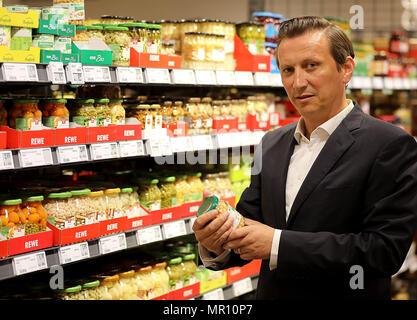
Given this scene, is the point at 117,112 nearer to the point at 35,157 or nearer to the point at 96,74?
the point at 96,74

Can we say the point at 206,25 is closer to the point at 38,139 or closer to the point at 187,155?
the point at 187,155

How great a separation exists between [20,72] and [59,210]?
2.18 feet

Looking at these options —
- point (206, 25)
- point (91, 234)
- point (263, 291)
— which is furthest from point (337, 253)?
point (206, 25)

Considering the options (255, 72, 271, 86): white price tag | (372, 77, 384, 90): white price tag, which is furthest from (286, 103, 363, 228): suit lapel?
(372, 77, 384, 90): white price tag

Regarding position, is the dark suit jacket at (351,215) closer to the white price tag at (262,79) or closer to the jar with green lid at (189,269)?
the jar with green lid at (189,269)

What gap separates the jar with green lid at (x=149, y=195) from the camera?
3062mm

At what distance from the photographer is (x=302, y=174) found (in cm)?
180

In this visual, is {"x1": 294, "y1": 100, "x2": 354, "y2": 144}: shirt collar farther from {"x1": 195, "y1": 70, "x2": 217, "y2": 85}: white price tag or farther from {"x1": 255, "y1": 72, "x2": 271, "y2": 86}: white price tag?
{"x1": 255, "y1": 72, "x2": 271, "y2": 86}: white price tag

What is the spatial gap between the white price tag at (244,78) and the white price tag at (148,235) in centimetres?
107

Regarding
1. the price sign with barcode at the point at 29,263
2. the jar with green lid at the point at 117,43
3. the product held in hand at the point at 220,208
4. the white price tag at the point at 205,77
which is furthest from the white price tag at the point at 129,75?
the product held in hand at the point at 220,208

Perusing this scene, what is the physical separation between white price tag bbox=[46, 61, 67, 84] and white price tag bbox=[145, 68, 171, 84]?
0.55m

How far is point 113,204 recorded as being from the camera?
2.85 meters

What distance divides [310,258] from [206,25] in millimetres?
2133

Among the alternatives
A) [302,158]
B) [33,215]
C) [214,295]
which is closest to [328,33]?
[302,158]
